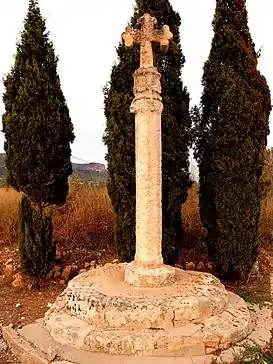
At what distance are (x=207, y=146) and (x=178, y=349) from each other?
373 cm

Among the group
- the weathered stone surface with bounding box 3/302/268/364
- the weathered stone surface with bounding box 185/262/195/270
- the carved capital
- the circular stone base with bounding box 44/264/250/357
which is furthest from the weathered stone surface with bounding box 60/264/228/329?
the weathered stone surface with bounding box 185/262/195/270

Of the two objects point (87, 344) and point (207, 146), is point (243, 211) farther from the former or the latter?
point (87, 344)

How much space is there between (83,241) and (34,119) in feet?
10.1

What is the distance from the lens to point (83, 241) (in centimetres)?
883

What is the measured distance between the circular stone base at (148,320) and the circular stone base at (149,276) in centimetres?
9

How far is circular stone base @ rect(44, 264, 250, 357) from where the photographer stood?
4.11m

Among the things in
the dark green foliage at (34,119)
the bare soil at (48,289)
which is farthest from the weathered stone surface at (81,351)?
the dark green foliage at (34,119)

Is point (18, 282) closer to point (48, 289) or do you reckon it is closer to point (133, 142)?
point (48, 289)

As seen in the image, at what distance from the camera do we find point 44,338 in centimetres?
450

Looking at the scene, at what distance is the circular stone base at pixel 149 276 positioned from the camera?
4891 mm

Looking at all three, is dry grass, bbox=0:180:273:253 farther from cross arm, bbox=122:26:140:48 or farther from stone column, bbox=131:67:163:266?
cross arm, bbox=122:26:140:48

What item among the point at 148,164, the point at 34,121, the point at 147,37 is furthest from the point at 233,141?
the point at 34,121

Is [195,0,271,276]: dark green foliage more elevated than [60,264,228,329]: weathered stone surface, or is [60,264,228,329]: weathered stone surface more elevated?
[195,0,271,276]: dark green foliage

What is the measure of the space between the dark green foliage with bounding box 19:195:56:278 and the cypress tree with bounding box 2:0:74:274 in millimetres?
18
